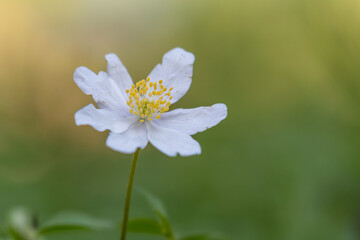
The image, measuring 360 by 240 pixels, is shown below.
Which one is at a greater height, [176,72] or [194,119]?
[176,72]

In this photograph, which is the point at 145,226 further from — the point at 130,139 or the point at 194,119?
the point at 194,119

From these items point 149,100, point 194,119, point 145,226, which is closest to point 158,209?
point 145,226

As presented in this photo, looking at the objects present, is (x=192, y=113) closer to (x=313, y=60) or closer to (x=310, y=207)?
(x=310, y=207)

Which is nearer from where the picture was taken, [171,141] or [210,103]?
[171,141]

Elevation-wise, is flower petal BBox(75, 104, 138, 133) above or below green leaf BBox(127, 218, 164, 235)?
above

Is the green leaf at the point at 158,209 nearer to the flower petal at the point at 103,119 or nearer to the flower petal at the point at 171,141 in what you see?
the flower petal at the point at 171,141

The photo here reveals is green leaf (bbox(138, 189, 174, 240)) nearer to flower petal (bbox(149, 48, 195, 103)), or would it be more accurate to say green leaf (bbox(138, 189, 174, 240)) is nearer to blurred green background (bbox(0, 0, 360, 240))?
flower petal (bbox(149, 48, 195, 103))

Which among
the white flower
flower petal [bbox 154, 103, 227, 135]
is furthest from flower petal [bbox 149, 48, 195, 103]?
flower petal [bbox 154, 103, 227, 135]
